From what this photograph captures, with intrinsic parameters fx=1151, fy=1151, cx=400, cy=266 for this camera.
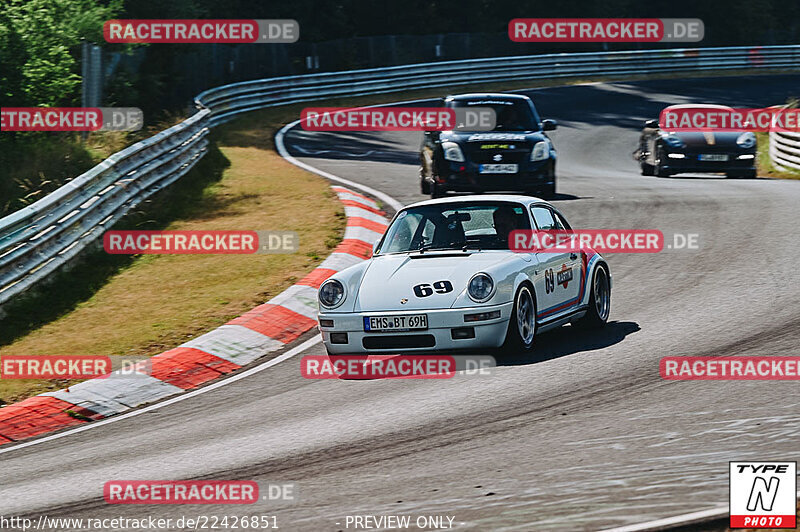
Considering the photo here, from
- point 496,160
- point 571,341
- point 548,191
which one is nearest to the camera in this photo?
point 571,341

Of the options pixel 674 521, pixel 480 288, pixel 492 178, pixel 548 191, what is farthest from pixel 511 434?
pixel 548 191

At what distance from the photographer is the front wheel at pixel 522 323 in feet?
29.0

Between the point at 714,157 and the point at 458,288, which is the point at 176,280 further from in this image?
the point at 714,157

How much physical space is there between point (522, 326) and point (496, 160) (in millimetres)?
8159

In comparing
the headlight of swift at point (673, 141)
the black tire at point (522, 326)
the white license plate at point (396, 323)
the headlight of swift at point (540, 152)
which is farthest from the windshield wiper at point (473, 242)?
the headlight of swift at point (673, 141)

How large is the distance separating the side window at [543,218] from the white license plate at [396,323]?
5.91 feet

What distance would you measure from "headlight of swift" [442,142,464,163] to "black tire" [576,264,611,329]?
666 centimetres

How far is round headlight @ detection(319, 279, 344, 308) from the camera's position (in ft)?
29.7

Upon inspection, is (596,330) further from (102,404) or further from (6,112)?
(6,112)

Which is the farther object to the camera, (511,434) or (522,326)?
(522,326)

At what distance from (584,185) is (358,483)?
14.4 m

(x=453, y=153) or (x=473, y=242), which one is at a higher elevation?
(x=453, y=153)

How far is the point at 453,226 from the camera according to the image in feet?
32.2

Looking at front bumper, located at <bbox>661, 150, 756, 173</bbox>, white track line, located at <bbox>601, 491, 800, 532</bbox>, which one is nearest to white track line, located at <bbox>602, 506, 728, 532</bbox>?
white track line, located at <bbox>601, 491, 800, 532</bbox>
